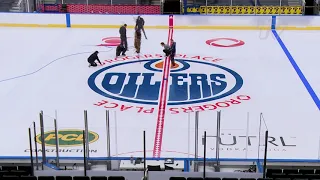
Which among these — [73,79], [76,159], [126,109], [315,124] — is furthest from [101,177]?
[73,79]

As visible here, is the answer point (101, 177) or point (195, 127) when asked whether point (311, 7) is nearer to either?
point (195, 127)

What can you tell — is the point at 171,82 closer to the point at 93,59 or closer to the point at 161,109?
the point at 161,109

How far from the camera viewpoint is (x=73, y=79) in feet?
40.5

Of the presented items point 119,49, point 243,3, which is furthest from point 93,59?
→ point 243,3

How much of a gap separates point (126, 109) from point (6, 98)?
2775mm

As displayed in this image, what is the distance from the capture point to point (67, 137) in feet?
24.8

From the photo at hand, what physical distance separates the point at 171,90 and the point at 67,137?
4331 millimetres

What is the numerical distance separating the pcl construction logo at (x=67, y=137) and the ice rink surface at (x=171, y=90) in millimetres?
96

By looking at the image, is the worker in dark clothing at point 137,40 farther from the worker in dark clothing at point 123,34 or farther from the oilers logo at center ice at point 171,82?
the oilers logo at center ice at point 171,82

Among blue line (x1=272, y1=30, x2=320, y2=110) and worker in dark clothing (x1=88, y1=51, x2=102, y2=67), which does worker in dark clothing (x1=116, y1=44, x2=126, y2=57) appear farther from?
blue line (x1=272, y1=30, x2=320, y2=110)

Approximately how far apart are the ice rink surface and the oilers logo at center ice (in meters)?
0.02

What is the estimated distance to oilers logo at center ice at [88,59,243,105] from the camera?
36.2 ft

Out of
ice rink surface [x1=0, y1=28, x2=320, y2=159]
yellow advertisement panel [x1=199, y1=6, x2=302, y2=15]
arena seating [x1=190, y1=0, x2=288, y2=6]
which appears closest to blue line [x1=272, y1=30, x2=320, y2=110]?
ice rink surface [x1=0, y1=28, x2=320, y2=159]

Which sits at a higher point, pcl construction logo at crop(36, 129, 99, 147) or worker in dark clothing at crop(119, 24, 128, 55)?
worker in dark clothing at crop(119, 24, 128, 55)
